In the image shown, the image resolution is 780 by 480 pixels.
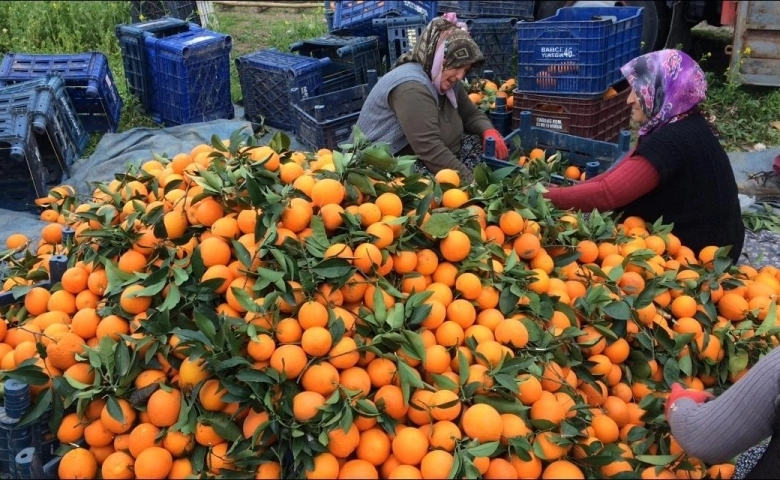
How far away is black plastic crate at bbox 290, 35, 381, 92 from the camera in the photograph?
18.3 ft

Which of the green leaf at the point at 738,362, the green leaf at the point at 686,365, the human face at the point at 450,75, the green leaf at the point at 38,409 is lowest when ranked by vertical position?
the green leaf at the point at 738,362

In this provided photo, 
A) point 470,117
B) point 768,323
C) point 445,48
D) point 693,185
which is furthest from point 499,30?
point 768,323

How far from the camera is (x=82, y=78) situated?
17.2ft

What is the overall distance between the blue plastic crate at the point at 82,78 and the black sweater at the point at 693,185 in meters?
4.17

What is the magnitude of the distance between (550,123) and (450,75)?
4.72 feet

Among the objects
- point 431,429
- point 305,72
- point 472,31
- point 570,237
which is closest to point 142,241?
point 431,429

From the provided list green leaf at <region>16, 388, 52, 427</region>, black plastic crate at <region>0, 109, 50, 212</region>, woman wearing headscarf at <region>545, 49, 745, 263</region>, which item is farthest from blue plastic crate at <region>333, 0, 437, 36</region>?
green leaf at <region>16, 388, 52, 427</region>

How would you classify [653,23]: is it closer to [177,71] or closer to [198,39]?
[198,39]

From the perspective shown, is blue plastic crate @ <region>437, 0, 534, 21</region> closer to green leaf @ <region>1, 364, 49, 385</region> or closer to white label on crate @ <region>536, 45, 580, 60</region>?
white label on crate @ <region>536, 45, 580, 60</region>

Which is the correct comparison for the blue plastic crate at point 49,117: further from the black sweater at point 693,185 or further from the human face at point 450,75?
the black sweater at point 693,185

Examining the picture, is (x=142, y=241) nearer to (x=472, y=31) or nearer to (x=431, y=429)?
(x=431, y=429)

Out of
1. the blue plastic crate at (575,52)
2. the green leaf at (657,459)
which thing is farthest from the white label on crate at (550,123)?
the green leaf at (657,459)

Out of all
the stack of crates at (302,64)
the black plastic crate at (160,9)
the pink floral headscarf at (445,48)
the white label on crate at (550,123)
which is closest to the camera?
the pink floral headscarf at (445,48)

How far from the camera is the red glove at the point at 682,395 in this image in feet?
6.50
